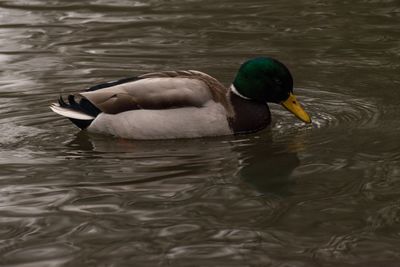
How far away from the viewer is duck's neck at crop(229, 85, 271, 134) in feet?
29.7

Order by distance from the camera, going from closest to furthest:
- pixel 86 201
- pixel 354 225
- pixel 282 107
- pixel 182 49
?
pixel 354 225, pixel 86 201, pixel 282 107, pixel 182 49

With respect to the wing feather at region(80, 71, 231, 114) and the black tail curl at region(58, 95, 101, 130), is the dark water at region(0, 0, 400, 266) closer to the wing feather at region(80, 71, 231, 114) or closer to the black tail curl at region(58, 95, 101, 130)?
the black tail curl at region(58, 95, 101, 130)

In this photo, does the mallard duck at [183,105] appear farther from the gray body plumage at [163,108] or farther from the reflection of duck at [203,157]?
the reflection of duck at [203,157]

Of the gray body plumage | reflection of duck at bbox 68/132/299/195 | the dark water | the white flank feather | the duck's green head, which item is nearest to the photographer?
the dark water

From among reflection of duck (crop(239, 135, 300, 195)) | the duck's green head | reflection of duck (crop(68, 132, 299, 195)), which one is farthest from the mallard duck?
reflection of duck (crop(239, 135, 300, 195))

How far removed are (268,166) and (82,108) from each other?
5.84ft

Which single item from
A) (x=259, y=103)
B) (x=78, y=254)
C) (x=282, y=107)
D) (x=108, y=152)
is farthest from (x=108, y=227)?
(x=282, y=107)

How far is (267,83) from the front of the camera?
30.1 ft

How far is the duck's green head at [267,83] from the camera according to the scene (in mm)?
9117

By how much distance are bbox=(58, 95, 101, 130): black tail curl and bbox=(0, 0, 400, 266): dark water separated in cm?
14

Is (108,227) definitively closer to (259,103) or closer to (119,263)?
(119,263)

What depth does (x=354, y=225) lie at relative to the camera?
6.67 metres

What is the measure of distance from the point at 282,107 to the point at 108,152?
2.05 meters

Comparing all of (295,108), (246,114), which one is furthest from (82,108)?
(295,108)
